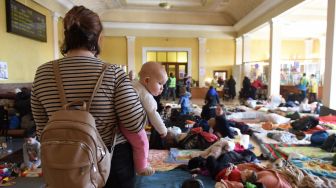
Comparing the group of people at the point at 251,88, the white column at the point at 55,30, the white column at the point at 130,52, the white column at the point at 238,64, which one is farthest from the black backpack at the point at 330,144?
the white column at the point at 130,52

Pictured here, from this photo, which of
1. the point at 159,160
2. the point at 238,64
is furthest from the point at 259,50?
the point at 159,160

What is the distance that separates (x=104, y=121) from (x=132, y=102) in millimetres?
131

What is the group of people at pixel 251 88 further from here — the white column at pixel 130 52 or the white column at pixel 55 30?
the white column at pixel 55 30

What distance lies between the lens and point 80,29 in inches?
43.1

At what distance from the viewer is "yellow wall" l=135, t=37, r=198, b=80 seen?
1470 centimetres

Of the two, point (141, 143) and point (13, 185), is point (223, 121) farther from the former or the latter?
point (141, 143)

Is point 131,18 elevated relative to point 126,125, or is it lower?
elevated

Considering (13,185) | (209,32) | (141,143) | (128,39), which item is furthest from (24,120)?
(209,32)

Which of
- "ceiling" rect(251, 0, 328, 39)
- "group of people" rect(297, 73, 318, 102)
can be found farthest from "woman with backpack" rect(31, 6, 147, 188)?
"group of people" rect(297, 73, 318, 102)

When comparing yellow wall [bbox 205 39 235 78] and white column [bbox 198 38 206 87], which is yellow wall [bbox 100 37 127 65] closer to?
white column [bbox 198 38 206 87]

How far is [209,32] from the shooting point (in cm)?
1493

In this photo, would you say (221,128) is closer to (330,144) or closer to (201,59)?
(330,144)

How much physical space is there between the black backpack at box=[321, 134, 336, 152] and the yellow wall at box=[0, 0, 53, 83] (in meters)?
6.47

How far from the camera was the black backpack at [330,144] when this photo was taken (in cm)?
423
